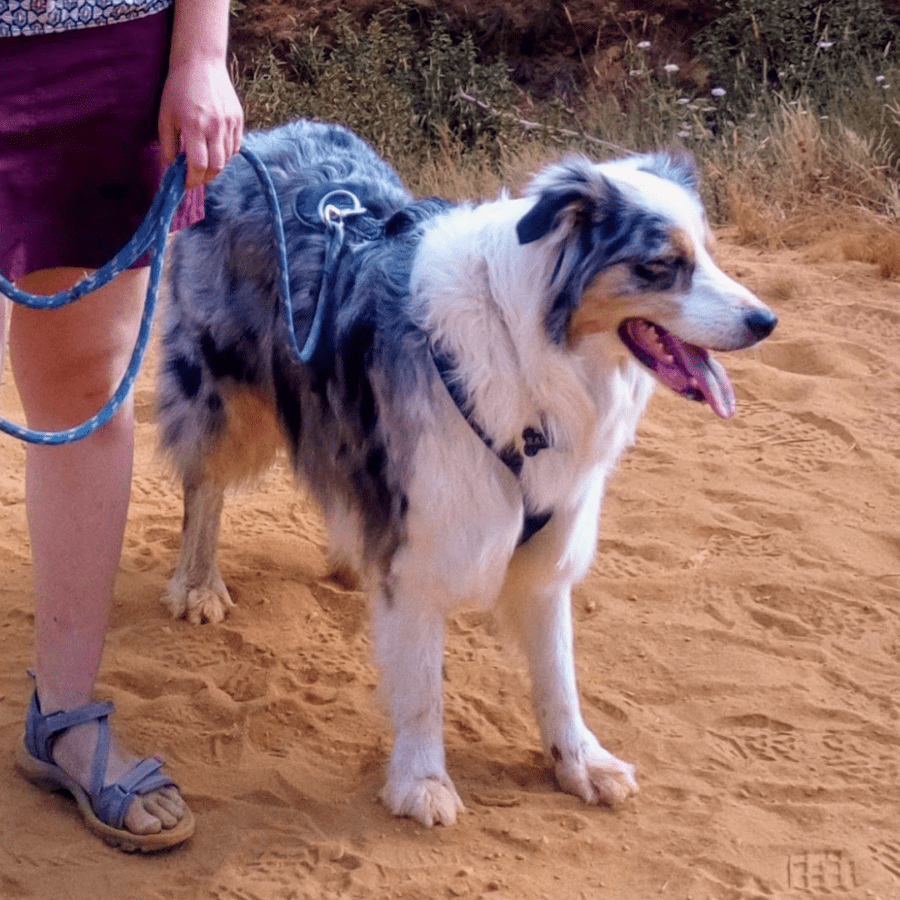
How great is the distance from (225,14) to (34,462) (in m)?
0.95

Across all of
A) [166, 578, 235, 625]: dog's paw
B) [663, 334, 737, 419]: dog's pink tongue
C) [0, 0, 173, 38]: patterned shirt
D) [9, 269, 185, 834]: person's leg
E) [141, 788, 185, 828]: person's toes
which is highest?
[0, 0, 173, 38]: patterned shirt

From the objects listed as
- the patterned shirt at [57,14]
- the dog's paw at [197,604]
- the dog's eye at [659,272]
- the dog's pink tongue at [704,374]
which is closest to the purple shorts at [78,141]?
the patterned shirt at [57,14]

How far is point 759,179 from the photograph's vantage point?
21.2ft

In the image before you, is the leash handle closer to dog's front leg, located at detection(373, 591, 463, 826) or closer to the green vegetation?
dog's front leg, located at detection(373, 591, 463, 826)

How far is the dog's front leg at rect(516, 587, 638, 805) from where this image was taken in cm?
311

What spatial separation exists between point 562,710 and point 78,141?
67.0 inches

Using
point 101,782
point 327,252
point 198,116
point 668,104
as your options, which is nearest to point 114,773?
point 101,782

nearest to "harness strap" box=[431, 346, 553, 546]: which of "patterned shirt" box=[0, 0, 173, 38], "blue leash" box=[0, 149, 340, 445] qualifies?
"blue leash" box=[0, 149, 340, 445]

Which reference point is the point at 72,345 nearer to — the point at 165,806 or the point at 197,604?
the point at 165,806

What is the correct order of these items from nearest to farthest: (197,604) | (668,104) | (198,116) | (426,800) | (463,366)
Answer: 1. (198,116)
2. (463,366)
3. (426,800)
4. (197,604)
5. (668,104)

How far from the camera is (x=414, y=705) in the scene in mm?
3045

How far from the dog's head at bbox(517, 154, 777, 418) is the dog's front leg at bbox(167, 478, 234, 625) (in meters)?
1.56

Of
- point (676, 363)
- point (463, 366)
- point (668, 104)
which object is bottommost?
point (668, 104)

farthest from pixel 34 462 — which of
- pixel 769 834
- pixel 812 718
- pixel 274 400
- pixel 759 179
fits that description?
pixel 759 179
